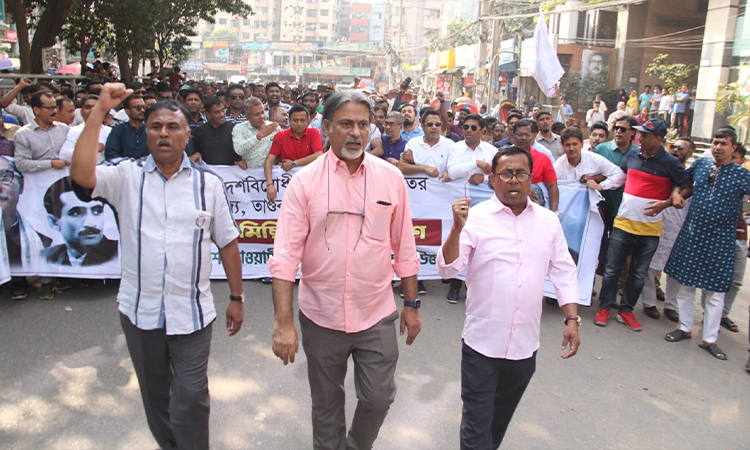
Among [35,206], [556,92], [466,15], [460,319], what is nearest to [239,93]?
[35,206]

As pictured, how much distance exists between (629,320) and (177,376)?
4294 millimetres

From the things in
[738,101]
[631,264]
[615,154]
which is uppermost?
[738,101]

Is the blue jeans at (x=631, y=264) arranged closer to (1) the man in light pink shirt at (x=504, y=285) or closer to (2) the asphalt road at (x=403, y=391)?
(2) the asphalt road at (x=403, y=391)

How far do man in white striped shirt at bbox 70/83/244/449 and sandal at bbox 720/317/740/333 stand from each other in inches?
196

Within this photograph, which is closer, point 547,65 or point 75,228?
point 75,228

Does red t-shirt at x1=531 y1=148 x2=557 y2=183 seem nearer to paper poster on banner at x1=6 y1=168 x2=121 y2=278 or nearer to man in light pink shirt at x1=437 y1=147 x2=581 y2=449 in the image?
man in light pink shirt at x1=437 y1=147 x2=581 y2=449

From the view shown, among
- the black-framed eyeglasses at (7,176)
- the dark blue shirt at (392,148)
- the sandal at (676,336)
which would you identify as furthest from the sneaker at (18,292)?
the sandal at (676,336)

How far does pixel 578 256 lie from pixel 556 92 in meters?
5.00

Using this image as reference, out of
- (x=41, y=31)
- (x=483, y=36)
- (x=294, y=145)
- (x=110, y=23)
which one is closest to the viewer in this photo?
(x=294, y=145)

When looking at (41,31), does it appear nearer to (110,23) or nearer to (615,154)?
(110,23)

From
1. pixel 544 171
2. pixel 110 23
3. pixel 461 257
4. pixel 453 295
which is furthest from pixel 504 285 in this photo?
pixel 110 23

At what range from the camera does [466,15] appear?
72250 millimetres

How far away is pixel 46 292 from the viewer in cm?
571

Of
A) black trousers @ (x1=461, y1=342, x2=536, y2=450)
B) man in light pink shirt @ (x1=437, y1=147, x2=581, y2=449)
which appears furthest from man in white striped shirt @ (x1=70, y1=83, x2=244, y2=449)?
black trousers @ (x1=461, y1=342, x2=536, y2=450)
